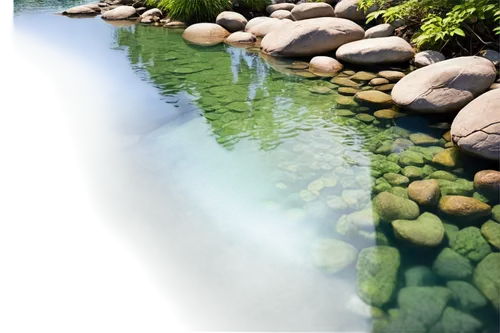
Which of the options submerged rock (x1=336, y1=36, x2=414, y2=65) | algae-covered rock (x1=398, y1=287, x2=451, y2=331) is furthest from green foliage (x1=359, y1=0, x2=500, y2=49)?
algae-covered rock (x1=398, y1=287, x2=451, y2=331)

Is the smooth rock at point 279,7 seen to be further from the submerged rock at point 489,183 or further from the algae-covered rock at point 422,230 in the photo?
the algae-covered rock at point 422,230

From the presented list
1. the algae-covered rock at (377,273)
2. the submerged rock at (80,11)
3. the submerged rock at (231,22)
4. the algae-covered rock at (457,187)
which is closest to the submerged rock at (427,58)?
the algae-covered rock at (457,187)

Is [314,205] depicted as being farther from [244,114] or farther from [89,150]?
[89,150]

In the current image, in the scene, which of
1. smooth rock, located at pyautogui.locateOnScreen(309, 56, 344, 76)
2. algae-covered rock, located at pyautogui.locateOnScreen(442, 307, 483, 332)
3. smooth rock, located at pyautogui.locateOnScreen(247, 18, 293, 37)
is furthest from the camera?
smooth rock, located at pyautogui.locateOnScreen(247, 18, 293, 37)

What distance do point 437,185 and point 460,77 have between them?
160 cm

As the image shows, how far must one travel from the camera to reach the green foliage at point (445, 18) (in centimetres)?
459

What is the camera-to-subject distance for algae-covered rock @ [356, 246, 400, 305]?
2086mm

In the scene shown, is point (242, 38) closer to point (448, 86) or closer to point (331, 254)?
point (448, 86)

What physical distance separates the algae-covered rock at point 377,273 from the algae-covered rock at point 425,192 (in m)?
0.52

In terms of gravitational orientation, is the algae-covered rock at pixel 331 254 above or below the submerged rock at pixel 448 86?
below

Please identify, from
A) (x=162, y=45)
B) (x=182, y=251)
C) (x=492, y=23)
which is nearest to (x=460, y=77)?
(x=492, y=23)

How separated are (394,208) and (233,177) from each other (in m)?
1.22

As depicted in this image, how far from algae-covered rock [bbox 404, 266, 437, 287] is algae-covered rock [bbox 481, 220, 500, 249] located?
48cm

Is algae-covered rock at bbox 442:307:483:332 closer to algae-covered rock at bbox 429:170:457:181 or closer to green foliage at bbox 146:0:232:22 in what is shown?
algae-covered rock at bbox 429:170:457:181
